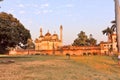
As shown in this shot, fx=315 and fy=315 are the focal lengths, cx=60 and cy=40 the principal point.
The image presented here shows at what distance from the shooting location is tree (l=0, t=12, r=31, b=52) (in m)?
41.7

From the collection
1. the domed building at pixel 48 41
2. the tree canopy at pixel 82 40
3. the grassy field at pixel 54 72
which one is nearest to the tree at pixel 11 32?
the grassy field at pixel 54 72

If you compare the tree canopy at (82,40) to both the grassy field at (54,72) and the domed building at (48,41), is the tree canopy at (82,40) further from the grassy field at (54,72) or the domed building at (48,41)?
the grassy field at (54,72)

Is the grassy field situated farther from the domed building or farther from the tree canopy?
the domed building

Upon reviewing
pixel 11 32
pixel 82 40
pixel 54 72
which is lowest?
pixel 54 72

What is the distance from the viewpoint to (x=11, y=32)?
43.1m

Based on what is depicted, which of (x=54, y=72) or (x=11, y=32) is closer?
(x=54, y=72)

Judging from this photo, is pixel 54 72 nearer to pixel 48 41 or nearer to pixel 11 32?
pixel 11 32

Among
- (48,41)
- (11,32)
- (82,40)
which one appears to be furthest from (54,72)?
(48,41)

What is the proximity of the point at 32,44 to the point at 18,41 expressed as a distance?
81860mm

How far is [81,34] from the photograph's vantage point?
103m

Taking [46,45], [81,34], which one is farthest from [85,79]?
[46,45]

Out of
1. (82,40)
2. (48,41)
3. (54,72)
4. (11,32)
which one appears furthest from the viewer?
(48,41)

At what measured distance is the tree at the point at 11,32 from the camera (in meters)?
41.7

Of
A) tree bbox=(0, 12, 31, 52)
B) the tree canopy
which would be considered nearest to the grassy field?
tree bbox=(0, 12, 31, 52)
